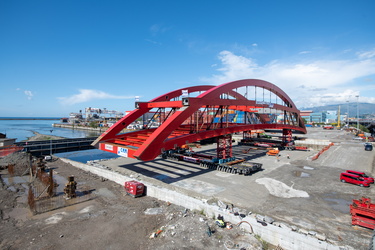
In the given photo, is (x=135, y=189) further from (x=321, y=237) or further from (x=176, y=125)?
(x=321, y=237)

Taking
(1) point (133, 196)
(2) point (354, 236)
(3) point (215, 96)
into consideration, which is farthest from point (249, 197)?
(3) point (215, 96)

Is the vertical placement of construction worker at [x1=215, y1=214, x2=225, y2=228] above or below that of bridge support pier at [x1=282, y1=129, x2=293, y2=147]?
below

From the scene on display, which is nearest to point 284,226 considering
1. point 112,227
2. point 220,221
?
point 220,221

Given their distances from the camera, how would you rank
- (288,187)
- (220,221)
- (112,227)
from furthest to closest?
(288,187) → (112,227) → (220,221)

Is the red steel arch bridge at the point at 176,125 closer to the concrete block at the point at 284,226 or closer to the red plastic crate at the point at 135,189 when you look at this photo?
the red plastic crate at the point at 135,189

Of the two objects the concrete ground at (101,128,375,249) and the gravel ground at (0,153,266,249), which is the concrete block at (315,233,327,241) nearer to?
the concrete ground at (101,128,375,249)

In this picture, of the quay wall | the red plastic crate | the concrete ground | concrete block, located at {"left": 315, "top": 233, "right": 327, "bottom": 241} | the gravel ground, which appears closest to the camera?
the quay wall

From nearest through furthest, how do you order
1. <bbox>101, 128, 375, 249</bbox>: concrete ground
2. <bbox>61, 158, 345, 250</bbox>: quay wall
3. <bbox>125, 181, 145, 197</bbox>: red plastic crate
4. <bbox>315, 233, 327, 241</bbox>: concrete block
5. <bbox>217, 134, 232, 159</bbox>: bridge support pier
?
<bbox>61, 158, 345, 250</bbox>: quay wall < <bbox>315, 233, 327, 241</bbox>: concrete block < <bbox>101, 128, 375, 249</bbox>: concrete ground < <bbox>125, 181, 145, 197</bbox>: red plastic crate < <bbox>217, 134, 232, 159</bbox>: bridge support pier

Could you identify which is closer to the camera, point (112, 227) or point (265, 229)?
point (265, 229)

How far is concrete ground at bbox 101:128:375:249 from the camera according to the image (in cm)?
1165

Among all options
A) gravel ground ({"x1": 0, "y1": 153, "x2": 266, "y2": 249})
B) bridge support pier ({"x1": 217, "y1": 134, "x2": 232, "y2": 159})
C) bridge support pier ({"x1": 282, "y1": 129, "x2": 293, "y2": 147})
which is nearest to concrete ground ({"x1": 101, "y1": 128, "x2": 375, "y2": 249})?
bridge support pier ({"x1": 217, "y1": 134, "x2": 232, "y2": 159})

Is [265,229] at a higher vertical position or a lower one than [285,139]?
lower

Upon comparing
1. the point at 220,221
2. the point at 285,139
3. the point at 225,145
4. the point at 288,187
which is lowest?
the point at 288,187

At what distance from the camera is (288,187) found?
1764cm
